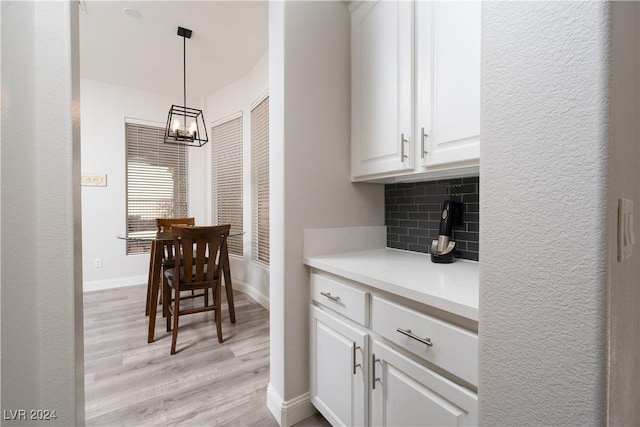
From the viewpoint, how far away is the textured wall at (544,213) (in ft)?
1.46

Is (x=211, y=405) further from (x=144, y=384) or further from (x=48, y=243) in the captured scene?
(x=48, y=243)

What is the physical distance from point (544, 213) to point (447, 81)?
2.92 ft

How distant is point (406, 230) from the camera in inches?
70.7

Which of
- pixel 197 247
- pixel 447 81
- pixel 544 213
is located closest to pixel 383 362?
pixel 544 213

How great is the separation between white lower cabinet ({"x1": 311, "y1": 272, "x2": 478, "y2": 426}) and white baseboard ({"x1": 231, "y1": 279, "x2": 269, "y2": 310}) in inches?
72.1

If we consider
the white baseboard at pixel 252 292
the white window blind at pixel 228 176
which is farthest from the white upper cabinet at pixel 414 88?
the white window blind at pixel 228 176

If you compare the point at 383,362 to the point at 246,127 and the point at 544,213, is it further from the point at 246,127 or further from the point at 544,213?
the point at 246,127

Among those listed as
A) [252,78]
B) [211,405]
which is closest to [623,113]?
[211,405]

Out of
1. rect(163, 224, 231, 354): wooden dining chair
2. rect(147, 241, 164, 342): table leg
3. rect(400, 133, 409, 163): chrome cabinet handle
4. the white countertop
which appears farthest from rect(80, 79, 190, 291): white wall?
rect(400, 133, 409, 163): chrome cabinet handle

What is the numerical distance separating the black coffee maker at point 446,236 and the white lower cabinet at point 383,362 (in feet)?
1.52

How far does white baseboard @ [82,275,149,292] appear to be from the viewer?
3.88 m

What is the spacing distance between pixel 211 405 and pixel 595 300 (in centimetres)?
189

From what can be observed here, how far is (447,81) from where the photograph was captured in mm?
1199

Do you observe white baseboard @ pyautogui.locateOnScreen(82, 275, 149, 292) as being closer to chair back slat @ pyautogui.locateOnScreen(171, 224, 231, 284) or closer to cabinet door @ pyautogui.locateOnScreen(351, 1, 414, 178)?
chair back slat @ pyautogui.locateOnScreen(171, 224, 231, 284)
